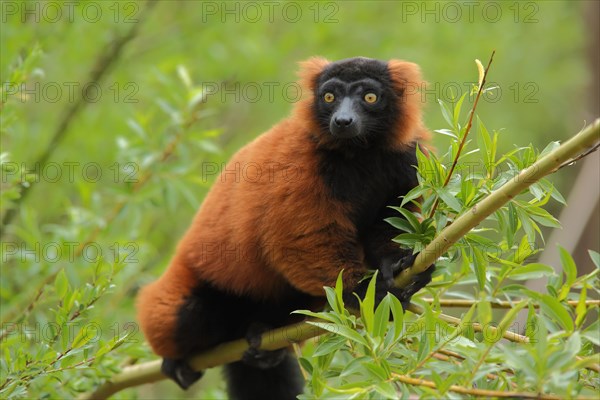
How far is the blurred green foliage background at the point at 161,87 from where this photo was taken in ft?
19.3

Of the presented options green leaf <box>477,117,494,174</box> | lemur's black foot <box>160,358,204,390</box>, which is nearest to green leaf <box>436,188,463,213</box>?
green leaf <box>477,117,494,174</box>

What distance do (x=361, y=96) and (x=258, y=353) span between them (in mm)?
1679

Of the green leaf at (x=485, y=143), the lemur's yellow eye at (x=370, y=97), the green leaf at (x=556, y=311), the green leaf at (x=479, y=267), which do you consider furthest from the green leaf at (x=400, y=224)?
the lemur's yellow eye at (x=370, y=97)

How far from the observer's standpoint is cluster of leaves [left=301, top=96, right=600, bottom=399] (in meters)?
2.61

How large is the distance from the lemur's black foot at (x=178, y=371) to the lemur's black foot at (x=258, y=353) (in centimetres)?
45

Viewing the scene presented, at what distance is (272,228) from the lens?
14.5ft

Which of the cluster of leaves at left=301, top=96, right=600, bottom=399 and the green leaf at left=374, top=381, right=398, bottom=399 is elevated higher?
the cluster of leaves at left=301, top=96, right=600, bottom=399

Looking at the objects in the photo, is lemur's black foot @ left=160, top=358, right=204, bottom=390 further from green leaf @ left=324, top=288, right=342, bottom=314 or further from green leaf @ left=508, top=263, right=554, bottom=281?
green leaf @ left=508, top=263, right=554, bottom=281

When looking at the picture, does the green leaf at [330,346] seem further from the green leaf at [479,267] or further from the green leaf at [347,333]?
the green leaf at [479,267]

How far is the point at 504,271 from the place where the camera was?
12.1 ft

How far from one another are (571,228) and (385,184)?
8.67 feet

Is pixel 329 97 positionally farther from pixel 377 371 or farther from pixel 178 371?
pixel 377 371

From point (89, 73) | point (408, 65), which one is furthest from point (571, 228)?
point (89, 73)

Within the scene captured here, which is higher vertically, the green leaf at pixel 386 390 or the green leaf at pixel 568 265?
the green leaf at pixel 568 265
